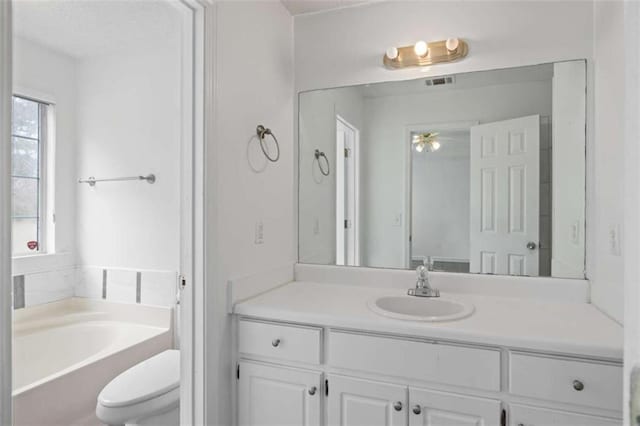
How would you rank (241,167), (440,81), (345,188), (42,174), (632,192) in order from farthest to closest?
(42,174) → (345,188) → (440,81) → (241,167) → (632,192)

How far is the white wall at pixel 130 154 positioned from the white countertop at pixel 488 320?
117 cm

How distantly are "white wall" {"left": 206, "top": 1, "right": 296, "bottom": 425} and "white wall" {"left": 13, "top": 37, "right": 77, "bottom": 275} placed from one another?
1644 millimetres

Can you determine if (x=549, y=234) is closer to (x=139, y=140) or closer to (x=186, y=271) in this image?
(x=186, y=271)

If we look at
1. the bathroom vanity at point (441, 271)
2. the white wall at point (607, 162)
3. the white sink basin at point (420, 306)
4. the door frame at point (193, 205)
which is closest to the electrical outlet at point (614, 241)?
the white wall at point (607, 162)

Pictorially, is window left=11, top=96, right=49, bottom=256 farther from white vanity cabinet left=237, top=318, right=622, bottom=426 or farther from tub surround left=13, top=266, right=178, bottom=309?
white vanity cabinet left=237, top=318, right=622, bottom=426

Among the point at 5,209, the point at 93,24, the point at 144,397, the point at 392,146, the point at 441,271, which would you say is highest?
the point at 93,24

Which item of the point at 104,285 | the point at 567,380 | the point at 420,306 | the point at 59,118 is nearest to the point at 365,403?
the point at 420,306

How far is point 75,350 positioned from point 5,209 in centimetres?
213

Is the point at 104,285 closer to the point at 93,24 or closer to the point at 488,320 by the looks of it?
the point at 93,24

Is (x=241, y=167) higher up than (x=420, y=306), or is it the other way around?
(x=241, y=167)

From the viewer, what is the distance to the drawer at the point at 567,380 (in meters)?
1.09

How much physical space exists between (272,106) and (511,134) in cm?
120

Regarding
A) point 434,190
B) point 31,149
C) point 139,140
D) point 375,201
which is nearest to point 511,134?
point 434,190

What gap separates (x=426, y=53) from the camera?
5.98 feet
